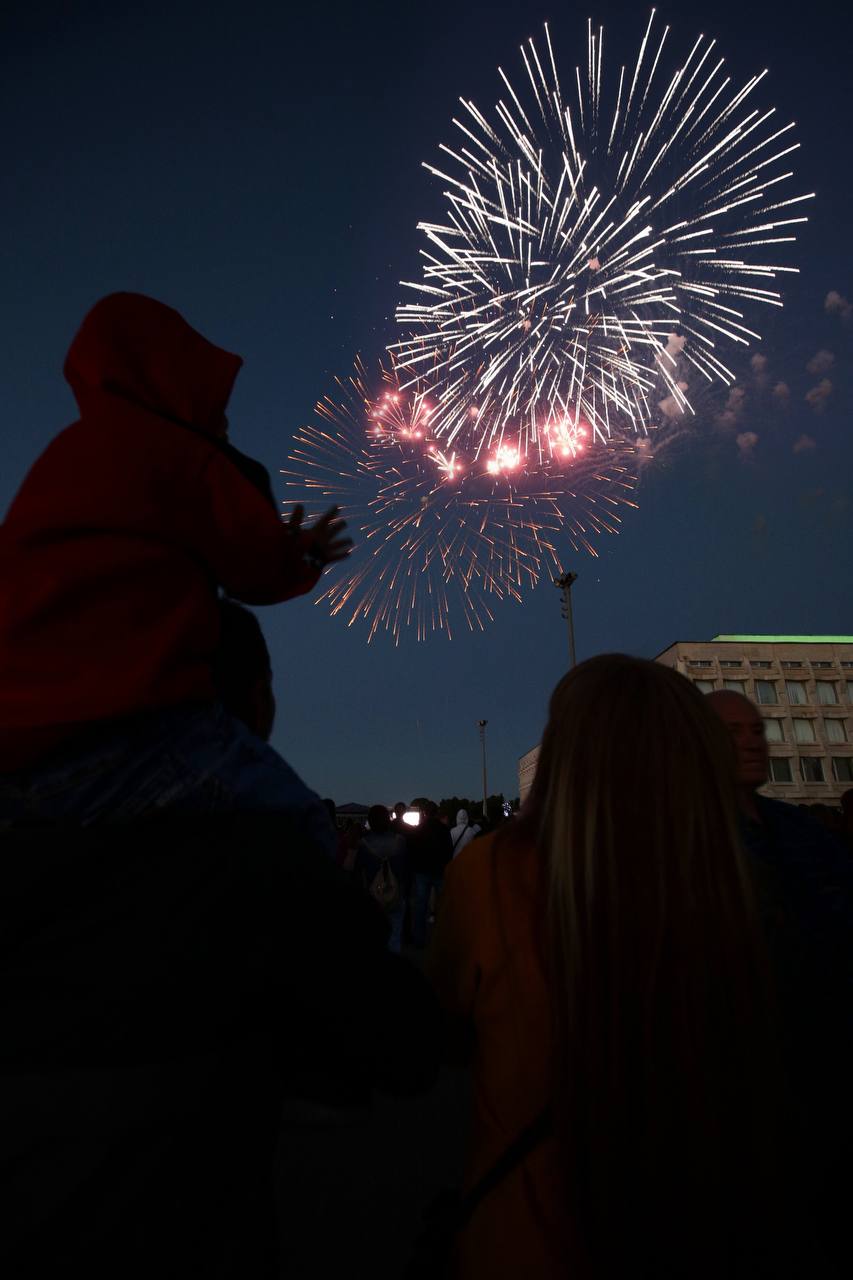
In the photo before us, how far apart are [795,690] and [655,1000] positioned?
67772mm

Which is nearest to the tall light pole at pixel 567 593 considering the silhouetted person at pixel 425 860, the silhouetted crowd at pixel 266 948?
the silhouetted person at pixel 425 860

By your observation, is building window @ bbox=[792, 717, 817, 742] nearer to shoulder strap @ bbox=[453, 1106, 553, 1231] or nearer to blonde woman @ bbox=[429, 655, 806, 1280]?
blonde woman @ bbox=[429, 655, 806, 1280]

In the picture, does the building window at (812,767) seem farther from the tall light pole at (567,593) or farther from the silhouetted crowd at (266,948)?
the silhouetted crowd at (266,948)

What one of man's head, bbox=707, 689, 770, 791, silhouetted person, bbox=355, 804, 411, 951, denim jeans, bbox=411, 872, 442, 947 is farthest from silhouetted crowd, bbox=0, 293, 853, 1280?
→ denim jeans, bbox=411, 872, 442, 947

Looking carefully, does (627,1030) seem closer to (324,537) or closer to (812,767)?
(324,537)

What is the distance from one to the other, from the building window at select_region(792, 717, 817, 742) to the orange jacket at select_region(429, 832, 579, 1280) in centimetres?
6589

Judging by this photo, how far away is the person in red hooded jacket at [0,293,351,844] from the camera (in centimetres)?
109

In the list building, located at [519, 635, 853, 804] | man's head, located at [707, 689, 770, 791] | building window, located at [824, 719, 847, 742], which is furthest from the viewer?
building window, located at [824, 719, 847, 742]

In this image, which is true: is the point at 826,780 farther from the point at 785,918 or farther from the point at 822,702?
the point at 785,918

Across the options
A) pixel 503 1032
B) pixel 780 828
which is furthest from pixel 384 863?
pixel 503 1032

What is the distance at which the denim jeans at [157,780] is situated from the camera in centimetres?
107

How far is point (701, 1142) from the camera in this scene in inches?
52.4

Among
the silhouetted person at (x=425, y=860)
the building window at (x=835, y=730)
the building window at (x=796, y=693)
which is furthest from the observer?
the building window at (x=796, y=693)

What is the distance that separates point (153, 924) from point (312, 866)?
226mm
